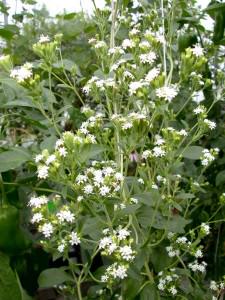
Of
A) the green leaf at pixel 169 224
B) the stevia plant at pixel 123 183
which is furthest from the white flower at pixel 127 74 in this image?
the green leaf at pixel 169 224

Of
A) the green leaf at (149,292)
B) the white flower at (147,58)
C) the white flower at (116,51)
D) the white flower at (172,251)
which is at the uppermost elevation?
the white flower at (147,58)

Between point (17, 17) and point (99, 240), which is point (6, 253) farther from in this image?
point (17, 17)

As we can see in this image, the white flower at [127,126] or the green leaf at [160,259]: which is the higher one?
the white flower at [127,126]

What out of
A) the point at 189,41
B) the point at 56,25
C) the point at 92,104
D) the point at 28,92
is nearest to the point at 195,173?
the point at 189,41

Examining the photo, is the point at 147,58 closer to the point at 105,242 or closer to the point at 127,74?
the point at 127,74

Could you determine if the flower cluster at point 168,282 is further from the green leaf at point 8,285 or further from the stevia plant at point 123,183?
the green leaf at point 8,285

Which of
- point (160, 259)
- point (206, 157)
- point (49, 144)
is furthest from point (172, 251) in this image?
point (49, 144)
